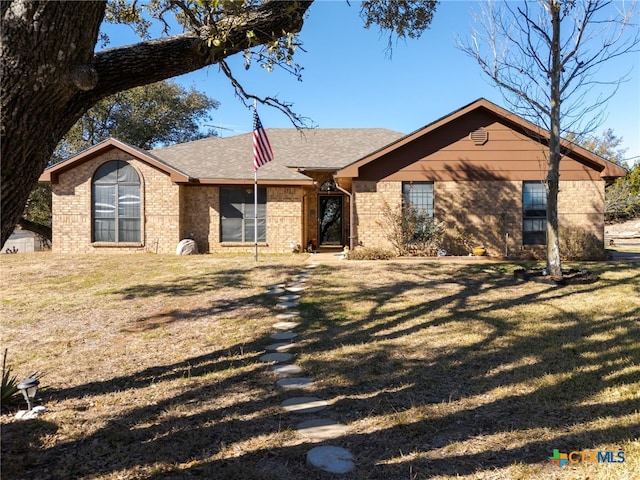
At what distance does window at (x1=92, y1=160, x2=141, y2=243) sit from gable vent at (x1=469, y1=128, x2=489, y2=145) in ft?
39.1

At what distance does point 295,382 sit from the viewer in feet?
13.2

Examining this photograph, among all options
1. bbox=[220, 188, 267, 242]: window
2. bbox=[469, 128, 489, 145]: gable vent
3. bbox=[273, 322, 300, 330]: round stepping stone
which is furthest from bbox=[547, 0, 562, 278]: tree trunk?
bbox=[220, 188, 267, 242]: window

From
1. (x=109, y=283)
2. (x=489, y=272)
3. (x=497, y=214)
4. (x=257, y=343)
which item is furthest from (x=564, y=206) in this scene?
(x=109, y=283)

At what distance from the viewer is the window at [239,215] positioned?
53.2 feet

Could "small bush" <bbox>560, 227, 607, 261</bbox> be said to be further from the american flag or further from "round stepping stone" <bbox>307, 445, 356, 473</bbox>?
"round stepping stone" <bbox>307, 445, 356, 473</bbox>

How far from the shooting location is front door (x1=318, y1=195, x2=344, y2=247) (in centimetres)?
1906

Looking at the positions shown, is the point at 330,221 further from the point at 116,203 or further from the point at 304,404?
the point at 304,404

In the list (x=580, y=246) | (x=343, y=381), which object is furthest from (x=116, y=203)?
(x=580, y=246)

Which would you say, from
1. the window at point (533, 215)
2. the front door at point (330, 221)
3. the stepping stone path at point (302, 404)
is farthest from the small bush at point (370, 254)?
the stepping stone path at point (302, 404)

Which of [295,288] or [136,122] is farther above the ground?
[136,122]

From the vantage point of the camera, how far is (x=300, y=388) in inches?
152

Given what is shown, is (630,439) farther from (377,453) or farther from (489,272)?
(489,272)

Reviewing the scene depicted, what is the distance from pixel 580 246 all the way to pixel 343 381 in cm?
1240

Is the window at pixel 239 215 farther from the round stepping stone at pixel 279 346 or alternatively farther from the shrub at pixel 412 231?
the round stepping stone at pixel 279 346
